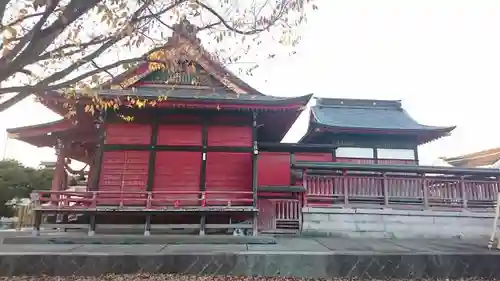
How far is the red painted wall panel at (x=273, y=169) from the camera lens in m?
12.8

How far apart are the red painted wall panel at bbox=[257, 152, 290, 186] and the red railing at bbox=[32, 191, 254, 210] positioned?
1851mm

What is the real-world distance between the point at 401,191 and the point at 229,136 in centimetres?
602

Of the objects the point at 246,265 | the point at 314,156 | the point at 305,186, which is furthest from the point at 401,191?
the point at 246,265

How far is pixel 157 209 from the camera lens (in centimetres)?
992

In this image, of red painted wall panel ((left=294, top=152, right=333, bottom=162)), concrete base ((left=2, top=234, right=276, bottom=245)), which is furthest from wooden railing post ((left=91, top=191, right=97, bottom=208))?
red painted wall panel ((left=294, top=152, right=333, bottom=162))

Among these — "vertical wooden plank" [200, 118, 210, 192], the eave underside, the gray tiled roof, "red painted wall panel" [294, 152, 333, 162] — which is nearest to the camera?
"vertical wooden plank" [200, 118, 210, 192]

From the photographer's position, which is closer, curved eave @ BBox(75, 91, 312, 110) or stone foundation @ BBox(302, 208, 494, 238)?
curved eave @ BBox(75, 91, 312, 110)

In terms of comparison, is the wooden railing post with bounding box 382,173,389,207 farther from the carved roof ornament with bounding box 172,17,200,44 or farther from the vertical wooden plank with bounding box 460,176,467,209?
the carved roof ornament with bounding box 172,17,200,44

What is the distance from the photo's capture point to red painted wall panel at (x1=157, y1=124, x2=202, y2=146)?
451 inches

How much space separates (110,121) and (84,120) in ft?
5.67

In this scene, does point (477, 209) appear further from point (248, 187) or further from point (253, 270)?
point (253, 270)

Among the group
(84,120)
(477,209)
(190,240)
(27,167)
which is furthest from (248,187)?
(27,167)

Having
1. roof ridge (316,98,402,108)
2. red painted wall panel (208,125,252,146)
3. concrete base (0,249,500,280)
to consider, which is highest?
roof ridge (316,98,402,108)

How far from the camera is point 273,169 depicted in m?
13.1
